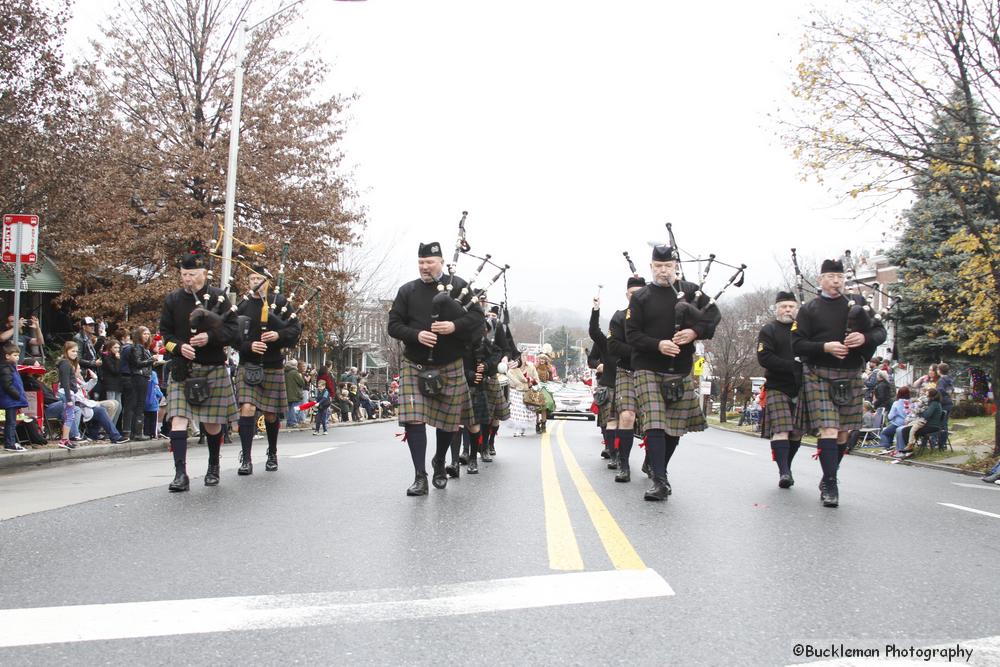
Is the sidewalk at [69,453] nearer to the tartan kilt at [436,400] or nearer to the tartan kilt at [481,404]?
the tartan kilt at [481,404]

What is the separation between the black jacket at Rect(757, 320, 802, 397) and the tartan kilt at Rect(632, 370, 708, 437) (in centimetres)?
138

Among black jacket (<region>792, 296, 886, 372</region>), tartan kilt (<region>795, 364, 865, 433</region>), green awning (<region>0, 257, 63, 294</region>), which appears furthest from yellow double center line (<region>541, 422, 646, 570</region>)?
green awning (<region>0, 257, 63, 294</region>)

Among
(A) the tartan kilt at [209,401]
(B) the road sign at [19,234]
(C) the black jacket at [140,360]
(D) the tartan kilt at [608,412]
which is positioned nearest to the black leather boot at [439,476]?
(A) the tartan kilt at [209,401]

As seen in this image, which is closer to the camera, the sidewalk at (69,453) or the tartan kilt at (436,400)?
the tartan kilt at (436,400)

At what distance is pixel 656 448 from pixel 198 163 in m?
18.2

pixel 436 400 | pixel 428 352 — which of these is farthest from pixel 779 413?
pixel 428 352

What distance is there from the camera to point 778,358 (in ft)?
28.1

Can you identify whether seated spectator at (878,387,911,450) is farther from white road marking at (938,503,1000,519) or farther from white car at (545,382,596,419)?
white car at (545,382,596,419)

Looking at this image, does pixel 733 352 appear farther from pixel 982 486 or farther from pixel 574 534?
pixel 574 534

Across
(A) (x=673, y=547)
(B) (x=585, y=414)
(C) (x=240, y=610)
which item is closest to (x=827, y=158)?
(A) (x=673, y=547)

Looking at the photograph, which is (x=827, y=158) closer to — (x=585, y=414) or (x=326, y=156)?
(x=326, y=156)

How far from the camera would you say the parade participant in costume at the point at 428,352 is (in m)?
7.17

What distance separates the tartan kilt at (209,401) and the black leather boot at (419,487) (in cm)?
188

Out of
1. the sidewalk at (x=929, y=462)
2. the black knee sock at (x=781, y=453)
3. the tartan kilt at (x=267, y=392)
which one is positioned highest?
the tartan kilt at (x=267, y=392)
